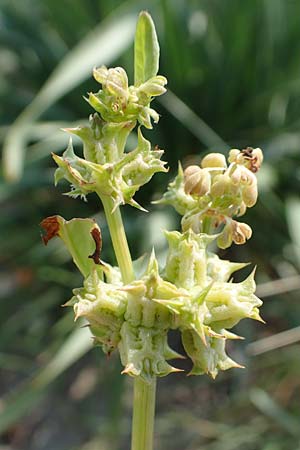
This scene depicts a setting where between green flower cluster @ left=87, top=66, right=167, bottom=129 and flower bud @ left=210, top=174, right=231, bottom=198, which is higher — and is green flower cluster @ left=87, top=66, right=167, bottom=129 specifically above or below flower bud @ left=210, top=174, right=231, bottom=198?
above

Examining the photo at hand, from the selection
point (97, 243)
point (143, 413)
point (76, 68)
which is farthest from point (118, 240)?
point (76, 68)

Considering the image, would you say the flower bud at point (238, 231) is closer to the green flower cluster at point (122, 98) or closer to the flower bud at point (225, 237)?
the flower bud at point (225, 237)

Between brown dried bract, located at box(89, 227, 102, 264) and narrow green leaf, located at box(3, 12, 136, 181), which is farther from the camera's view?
narrow green leaf, located at box(3, 12, 136, 181)

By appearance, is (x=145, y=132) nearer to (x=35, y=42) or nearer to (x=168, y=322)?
(x=35, y=42)

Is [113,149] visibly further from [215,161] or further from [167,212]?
[167,212]

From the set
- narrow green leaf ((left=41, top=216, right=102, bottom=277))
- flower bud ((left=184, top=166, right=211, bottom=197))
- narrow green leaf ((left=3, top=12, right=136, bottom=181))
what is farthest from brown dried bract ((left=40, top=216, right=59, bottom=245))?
narrow green leaf ((left=3, top=12, right=136, bottom=181))

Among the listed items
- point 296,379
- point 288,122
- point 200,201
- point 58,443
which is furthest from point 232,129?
point 200,201

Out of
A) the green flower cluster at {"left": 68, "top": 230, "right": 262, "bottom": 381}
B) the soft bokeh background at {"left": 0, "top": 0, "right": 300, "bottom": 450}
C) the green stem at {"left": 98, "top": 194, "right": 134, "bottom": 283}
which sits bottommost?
the green flower cluster at {"left": 68, "top": 230, "right": 262, "bottom": 381}

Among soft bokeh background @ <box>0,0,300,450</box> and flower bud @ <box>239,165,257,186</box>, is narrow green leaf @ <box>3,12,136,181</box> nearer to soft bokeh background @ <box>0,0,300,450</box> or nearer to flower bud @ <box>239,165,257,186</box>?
soft bokeh background @ <box>0,0,300,450</box>

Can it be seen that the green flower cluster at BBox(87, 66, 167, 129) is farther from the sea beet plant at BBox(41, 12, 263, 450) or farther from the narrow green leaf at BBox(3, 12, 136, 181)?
the narrow green leaf at BBox(3, 12, 136, 181)
